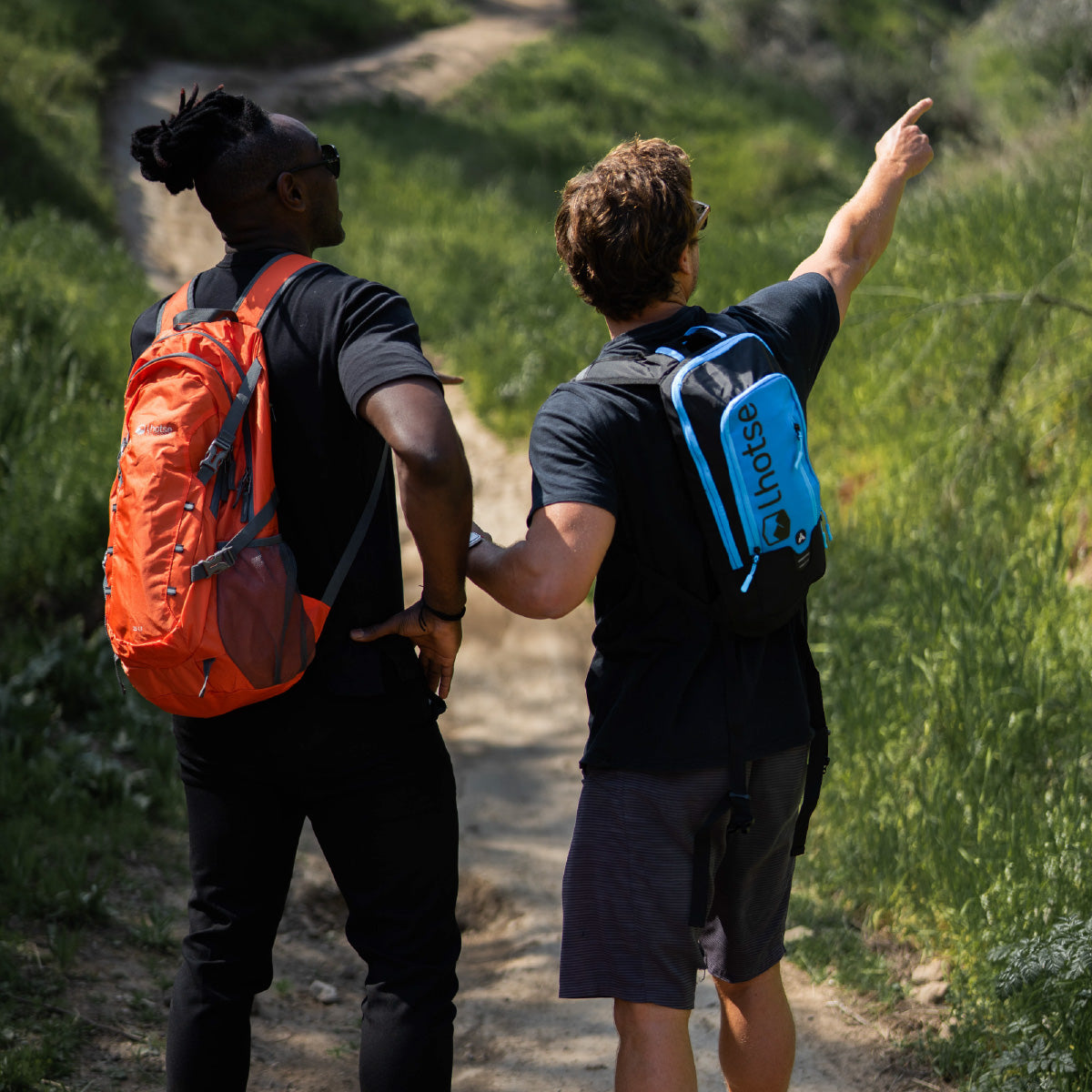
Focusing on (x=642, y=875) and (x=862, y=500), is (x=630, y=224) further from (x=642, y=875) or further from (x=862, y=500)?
(x=862, y=500)

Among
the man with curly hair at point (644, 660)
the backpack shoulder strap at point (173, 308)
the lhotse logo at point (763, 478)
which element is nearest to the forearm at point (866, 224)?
the man with curly hair at point (644, 660)

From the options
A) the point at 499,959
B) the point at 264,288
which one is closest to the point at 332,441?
the point at 264,288

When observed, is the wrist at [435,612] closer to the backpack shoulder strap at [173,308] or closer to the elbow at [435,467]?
the elbow at [435,467]

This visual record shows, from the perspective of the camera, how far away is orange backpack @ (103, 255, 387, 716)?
1.89 metres

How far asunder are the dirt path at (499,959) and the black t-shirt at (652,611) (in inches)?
51.6

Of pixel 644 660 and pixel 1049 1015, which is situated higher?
pixel 644 660

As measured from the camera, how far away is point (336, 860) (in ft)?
6.89

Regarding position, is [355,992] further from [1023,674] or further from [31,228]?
[31,228]

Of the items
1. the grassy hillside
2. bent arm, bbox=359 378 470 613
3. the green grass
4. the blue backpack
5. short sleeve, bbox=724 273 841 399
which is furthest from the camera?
the green grass

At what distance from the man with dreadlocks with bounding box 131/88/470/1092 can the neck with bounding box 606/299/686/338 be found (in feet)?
1.28

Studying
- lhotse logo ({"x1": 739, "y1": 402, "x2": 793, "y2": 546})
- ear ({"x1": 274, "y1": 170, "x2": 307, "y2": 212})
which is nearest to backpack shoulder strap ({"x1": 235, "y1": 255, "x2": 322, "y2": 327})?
ear ({"x1": 274, "y1": 170, "x2": 307, "y2": 212})

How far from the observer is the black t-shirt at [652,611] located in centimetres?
195

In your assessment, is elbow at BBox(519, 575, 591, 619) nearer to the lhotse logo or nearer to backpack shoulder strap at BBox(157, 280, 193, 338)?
the lhotse logo

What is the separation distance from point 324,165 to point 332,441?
52cm
